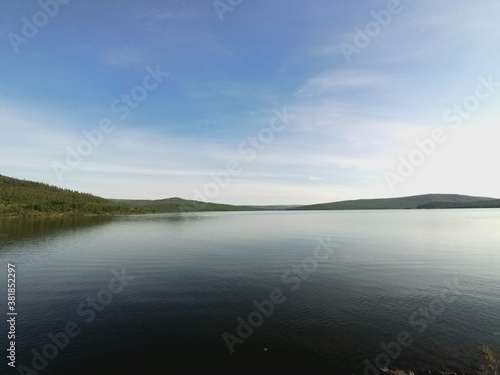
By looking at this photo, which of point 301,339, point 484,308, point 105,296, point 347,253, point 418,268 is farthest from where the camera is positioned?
point 347,253

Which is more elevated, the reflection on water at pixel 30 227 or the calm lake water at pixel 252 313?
the reflection on water at pixel 30 227

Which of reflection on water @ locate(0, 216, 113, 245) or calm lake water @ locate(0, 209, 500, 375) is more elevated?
reflection on water @ locate(0, 216, 113, 245)

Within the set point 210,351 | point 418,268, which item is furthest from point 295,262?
point 210,351

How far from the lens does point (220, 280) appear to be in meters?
39.2

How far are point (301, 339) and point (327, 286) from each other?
48.9 feet

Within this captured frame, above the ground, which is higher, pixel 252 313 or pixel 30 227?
pixel 30 227

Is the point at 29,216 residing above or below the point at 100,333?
above

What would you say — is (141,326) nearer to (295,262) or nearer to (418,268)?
(295,262)

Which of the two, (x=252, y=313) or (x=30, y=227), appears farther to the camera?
(x=30, y=227)

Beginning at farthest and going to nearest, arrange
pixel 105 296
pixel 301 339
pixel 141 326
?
pixel 105 296 → pixel 141 326 → pixel 301 339

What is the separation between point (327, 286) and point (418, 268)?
65.3ft

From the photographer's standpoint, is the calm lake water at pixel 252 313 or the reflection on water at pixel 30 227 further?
the reflection on water at pixel 30 227

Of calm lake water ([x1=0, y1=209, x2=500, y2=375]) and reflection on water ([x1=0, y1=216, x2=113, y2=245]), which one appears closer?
calm lake water ([x1=0, y1=209, x2=500, y2=375])

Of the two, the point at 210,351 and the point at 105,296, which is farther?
the point at 105,296
